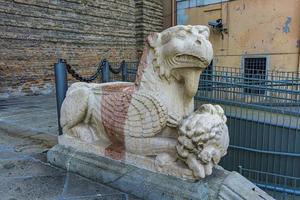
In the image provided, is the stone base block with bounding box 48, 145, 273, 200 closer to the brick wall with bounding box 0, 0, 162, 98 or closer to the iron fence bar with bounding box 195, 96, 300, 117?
the iron fence bar with bounding box 195, 96, 300, 117

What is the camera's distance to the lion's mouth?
1.84m

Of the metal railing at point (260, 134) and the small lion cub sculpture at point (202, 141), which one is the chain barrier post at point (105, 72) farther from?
the small lion cub sculpture at point (202, 141)

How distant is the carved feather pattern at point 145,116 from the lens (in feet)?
6.44

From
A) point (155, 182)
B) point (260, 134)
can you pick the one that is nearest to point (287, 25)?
point (260, 134)

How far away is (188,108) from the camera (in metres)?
2.04

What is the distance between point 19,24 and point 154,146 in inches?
299

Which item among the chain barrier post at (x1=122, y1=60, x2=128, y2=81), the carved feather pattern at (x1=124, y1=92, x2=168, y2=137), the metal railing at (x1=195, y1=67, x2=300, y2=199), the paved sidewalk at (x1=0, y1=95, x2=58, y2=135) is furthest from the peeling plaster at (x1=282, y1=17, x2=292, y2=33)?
the carved feather pattern at (x1=124, y1=92, x2=168, y2=137)

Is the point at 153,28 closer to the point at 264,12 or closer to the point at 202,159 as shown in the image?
the point at 264,12

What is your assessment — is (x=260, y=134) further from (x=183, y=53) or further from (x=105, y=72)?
(x=105, y=72)

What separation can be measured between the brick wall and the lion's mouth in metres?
7.28

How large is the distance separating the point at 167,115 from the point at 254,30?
10.4m

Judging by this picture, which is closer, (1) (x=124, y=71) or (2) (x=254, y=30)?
(1) (x=124, y=71)

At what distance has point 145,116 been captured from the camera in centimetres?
201

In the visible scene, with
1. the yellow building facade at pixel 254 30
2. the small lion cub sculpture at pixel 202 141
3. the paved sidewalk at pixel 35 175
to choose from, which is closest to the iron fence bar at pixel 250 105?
the paved sidewalk at pixel 35 175
